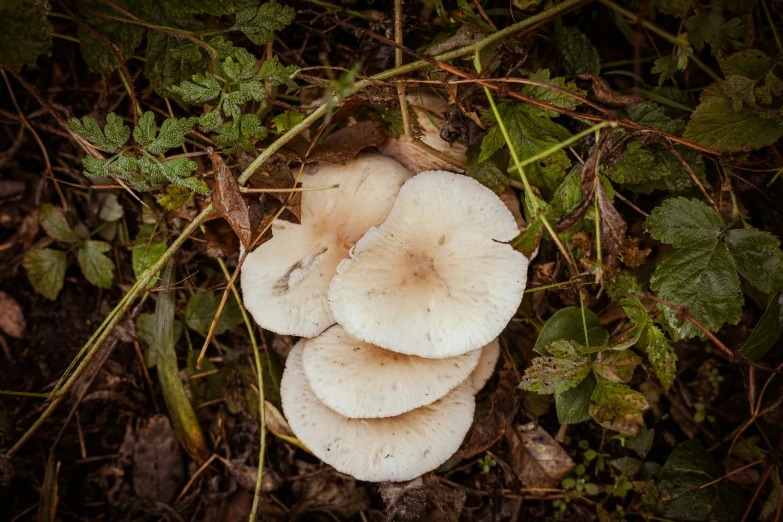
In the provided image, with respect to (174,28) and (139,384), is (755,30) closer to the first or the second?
(174,28)

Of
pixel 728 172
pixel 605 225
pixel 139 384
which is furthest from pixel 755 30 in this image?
pixel 139 384

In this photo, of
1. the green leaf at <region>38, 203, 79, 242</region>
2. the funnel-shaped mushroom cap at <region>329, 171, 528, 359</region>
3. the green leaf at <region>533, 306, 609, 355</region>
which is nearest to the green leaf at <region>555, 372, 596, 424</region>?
→ the green leaf at <region>533, 306, 609, 355</region>

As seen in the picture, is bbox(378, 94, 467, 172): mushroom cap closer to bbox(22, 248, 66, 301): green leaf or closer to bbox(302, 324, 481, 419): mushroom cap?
bbox(302, 324, 481, 419): mushroom cap

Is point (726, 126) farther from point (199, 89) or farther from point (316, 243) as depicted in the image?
point (199, 89)

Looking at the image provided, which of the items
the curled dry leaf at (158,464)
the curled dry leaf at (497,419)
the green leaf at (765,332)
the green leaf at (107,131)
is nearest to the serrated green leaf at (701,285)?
the green leaf at (765,332)

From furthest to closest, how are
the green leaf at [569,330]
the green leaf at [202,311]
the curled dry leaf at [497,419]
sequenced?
the green leaf at [202,311]
the curled dry leaf at [497,419]
the green leaf at [569,330]

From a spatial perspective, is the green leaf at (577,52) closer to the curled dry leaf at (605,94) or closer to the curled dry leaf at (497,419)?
the curled dry leaf at (605,94)

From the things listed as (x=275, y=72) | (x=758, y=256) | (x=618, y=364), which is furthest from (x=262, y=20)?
(x=758, y=256)
